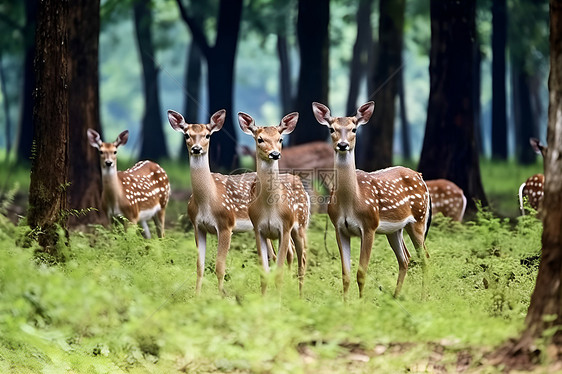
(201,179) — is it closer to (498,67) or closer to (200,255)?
(200,255)

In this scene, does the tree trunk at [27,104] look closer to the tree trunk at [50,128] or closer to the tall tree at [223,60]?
the tall tree at [223,60]

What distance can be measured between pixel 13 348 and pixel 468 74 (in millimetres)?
11316

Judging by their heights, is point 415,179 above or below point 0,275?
above

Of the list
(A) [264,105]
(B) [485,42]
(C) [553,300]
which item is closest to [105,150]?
(C) [553,300]

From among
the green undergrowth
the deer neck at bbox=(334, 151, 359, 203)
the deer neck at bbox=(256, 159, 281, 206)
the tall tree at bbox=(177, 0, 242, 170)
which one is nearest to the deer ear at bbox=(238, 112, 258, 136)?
the deer neck at bbox=(256, 159, 281, 206)

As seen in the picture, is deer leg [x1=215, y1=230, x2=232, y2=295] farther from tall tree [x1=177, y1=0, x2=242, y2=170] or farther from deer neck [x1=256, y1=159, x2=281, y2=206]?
tall tree [x1=177, y1=0, x2=242, y2=170]

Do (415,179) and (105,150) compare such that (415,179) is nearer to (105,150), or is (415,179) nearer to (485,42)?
(105,150)

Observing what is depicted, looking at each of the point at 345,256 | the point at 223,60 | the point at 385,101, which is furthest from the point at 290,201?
the point at 223,60

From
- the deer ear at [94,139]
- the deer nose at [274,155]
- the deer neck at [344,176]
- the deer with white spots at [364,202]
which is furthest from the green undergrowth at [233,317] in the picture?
the deer ear at [94,139]

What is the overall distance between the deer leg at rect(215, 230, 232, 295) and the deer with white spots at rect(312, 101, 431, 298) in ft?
3.74

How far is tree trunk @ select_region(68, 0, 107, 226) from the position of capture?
1431 centimetres

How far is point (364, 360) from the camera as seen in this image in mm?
7148

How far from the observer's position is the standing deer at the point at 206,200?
9609 mm

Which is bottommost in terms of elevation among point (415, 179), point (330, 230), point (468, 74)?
point (330, 230)
